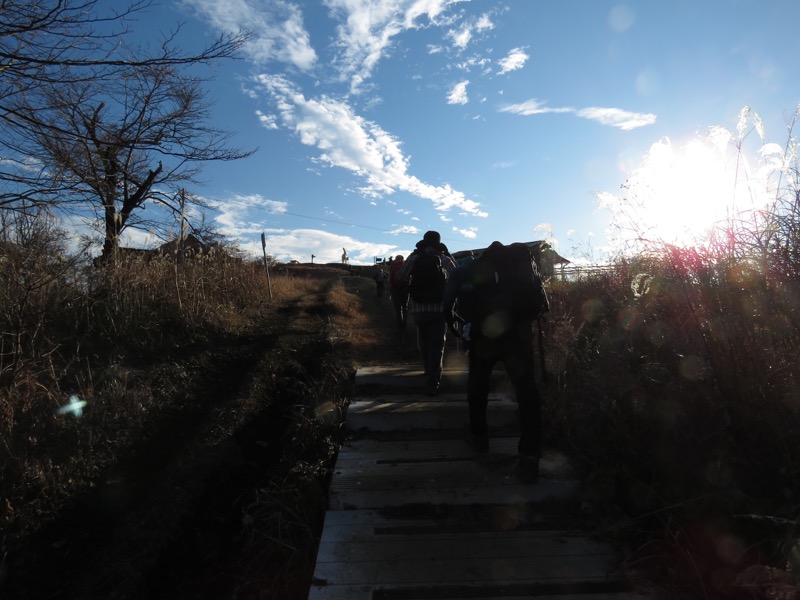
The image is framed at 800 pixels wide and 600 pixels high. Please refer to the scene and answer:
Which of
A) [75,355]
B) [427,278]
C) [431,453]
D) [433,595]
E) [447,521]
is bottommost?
[433,595]

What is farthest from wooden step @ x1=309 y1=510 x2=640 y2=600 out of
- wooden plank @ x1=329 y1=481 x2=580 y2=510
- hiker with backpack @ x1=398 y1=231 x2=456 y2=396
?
hiker with backpack @ x1=398 y1=231 x2=456 y2=396

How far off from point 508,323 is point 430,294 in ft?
5.98

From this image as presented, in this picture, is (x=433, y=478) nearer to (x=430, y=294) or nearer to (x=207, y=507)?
(x=207, y=507)

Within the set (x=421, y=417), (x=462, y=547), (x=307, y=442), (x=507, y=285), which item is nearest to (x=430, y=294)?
(x=421, y=417)

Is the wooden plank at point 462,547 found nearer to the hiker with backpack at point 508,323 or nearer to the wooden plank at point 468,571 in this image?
the wooden plank at point 468,571

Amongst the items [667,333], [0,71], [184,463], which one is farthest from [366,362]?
[0,71]

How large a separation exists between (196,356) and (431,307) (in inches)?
130

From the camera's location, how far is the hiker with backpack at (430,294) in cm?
533

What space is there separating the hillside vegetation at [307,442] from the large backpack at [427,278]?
1.31 m

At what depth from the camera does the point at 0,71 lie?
4160 mm

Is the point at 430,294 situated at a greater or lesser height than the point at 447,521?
greater

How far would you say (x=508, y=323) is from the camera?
12.0 feet

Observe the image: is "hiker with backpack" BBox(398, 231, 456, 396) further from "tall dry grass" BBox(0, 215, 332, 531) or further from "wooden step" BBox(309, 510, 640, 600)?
"tall dry grass" BBox(0, 215, 332, 531)

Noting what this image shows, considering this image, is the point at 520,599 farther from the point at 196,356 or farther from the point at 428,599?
the point at 196,356
